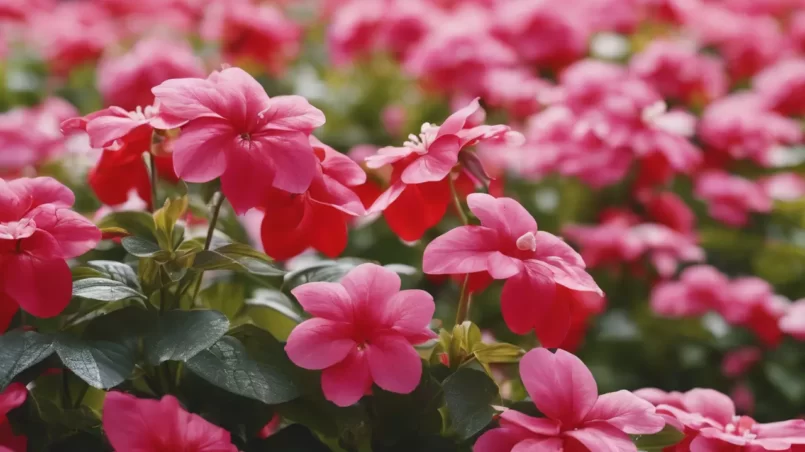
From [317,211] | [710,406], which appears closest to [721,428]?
[710,406]

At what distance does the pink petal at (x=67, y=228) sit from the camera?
25.4 inches

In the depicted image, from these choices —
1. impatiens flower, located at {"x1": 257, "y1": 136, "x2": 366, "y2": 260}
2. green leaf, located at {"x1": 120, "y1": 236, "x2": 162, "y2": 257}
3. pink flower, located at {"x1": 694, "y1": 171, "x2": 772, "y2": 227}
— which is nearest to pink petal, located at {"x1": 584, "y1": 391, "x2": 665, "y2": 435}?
impatiens flower, located at {"x1": 257, "y1": 136, "x2": 366, "y2": 260}

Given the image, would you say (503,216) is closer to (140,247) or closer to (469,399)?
(469,399)

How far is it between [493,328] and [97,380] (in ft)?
2.90

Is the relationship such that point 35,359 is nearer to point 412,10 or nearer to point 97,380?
point 97,380

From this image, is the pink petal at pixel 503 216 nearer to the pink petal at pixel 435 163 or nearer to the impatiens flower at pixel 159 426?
the pink petal at pixel 435 163

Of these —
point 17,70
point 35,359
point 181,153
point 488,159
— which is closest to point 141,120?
A: point 181,153

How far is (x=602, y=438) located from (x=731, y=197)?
0.98m

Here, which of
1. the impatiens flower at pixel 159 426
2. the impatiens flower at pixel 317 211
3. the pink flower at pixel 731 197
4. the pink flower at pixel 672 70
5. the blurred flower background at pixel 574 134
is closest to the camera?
the impatiens flower at pixel 159 426

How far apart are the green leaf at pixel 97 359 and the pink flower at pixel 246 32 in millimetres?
1304

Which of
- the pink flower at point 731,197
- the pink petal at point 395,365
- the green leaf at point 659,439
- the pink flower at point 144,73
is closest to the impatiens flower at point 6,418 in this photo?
the pink petal at point 395,365

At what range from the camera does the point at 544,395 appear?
64 cm

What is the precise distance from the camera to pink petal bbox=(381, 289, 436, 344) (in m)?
0.65

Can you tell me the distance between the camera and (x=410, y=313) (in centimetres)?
65
